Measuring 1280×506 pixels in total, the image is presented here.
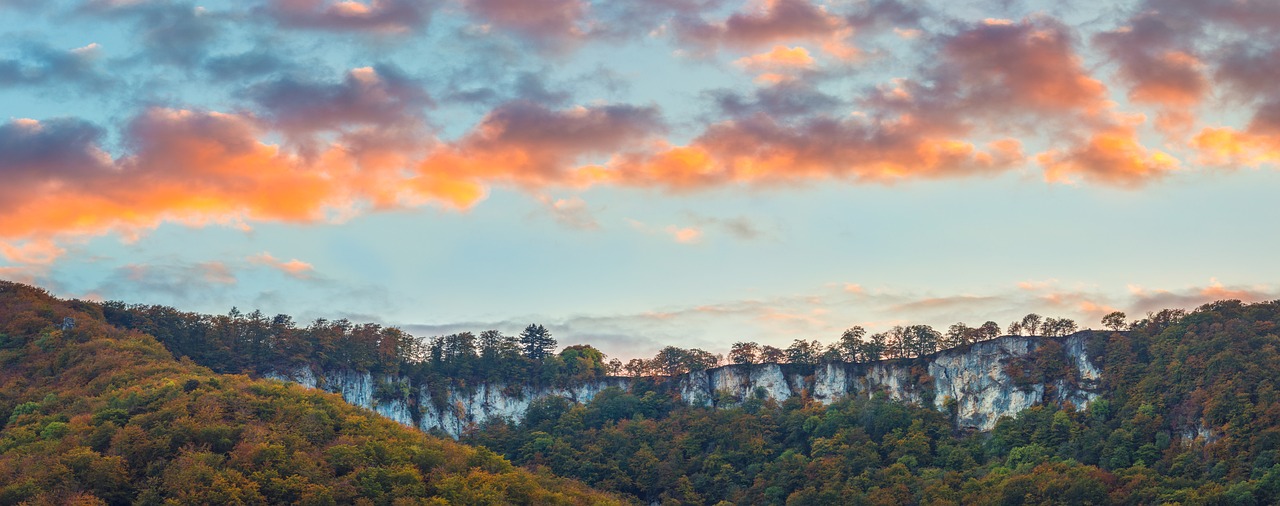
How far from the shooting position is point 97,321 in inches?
4075

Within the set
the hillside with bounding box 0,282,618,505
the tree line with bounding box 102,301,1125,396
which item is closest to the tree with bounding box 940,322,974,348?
the tree line with bounding box 102,301,1125,396

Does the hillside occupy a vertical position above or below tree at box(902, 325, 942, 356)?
below

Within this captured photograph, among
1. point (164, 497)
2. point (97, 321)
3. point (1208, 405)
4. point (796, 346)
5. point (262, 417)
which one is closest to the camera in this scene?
point (164, 497)

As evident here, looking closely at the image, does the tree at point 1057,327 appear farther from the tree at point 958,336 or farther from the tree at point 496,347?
the tree at point 496,347

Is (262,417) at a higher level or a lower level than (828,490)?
higher

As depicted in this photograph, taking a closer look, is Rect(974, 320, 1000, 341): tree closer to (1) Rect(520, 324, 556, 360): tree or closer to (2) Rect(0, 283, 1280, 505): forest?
(2) Rect(0, 283, 1280, 505): forest

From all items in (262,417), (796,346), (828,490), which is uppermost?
(796,346)

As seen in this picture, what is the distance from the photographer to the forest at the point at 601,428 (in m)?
72.9

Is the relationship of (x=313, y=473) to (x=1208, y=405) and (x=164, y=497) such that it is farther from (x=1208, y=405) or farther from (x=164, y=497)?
(x=1208, y=405)

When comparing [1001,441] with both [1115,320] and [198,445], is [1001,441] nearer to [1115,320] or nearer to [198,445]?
[1115,320]

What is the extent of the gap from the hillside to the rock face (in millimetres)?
25279

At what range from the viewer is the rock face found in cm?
10700

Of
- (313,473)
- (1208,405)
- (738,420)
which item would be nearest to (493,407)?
(738,420)

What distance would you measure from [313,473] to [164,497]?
9.04 m
